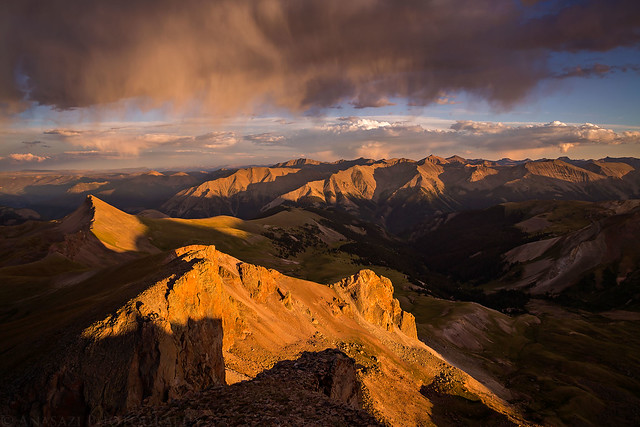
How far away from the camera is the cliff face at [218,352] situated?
89.3 feet

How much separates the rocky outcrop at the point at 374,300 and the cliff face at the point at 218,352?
9398 mm

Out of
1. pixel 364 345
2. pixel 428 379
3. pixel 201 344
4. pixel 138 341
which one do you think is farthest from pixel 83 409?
pixel 428 379

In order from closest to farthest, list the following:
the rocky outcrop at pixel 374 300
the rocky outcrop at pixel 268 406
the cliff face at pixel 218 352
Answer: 1. the rocky outcrop at pixel 268 406
2. the cliff face at pixel 218 352
3. the rocky outcrop at pixel 374 300

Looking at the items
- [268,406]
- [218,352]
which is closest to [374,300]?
[218,352]

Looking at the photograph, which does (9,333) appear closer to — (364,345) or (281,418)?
(281,418)

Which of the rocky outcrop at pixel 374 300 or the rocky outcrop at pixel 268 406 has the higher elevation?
the rocky outcrop at pixel 268 406

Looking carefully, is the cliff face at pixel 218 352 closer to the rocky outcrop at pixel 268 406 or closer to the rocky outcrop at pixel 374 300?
the rocky outcrop at pixel 268 406

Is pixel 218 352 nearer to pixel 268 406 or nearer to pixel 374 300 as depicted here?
pixel 268 406

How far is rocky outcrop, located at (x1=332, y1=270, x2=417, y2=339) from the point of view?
9144cm

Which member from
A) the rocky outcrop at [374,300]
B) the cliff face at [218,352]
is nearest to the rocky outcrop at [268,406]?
the cliff face at [218,352]

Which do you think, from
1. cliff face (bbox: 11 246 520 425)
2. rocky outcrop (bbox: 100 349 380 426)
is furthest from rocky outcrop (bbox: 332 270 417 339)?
rocky outcrop (bbox: 100 349 380 426)

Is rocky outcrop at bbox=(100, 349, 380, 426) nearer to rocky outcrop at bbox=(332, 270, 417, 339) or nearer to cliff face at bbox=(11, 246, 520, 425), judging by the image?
cliff face at bbox=(11, 246, 520, 425)

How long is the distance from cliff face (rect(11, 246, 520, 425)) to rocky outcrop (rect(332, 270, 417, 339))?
30.8 feet

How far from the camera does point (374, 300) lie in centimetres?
9538
